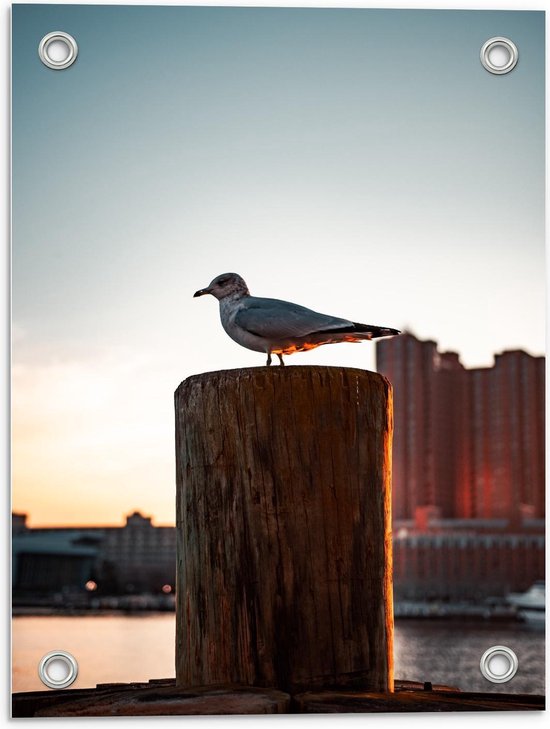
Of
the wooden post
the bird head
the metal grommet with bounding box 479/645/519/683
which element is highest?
the bird head

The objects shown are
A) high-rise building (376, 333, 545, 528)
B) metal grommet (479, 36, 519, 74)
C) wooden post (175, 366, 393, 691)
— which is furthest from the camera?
high-rise building (376, 333, 545, 528)

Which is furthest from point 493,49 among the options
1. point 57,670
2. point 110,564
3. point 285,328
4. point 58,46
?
point 110,564

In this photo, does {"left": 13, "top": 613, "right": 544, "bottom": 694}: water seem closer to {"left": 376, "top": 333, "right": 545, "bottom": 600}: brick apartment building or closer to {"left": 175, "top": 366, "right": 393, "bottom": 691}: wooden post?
{"left": 376, "top": 333, "right": 545, "bottom": 600}: brick apartment building

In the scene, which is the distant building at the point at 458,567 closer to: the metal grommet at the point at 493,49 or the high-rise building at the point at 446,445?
the high-rise building at the point at 446,445

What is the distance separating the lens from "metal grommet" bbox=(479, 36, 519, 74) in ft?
14.3

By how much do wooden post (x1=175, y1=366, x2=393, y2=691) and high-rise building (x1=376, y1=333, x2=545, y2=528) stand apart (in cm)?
5514

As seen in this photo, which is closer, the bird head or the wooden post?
the wooden post

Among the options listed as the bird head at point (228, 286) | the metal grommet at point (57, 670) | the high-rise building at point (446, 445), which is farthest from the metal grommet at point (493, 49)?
the high-rise building at point (446, 445)

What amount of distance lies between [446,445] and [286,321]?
6829cm

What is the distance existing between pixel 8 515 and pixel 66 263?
124cm

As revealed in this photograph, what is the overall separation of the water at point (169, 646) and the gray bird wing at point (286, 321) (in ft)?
53.6

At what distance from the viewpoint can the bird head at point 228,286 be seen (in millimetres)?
3254

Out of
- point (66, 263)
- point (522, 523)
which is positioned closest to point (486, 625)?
point (522, 523)

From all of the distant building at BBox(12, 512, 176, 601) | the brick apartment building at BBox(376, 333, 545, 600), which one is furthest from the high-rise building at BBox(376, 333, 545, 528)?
the distant building at BBox(12, 512, 176, 601)
